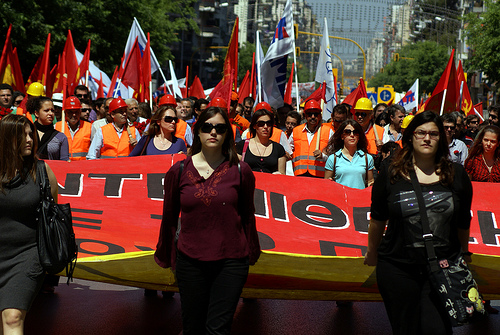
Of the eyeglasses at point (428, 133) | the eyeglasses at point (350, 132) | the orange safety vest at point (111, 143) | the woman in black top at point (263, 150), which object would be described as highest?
the eyeglasses at point (428, 133)

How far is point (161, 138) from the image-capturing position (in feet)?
23.8

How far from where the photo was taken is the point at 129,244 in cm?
549

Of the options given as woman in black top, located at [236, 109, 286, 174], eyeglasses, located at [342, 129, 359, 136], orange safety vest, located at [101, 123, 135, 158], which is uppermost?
eyeglasses, located at [342, 129, 359, 136]

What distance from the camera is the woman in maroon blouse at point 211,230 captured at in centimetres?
414

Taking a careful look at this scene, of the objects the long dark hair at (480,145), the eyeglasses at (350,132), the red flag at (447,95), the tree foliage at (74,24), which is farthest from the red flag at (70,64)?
the tree foliage at (74,24)

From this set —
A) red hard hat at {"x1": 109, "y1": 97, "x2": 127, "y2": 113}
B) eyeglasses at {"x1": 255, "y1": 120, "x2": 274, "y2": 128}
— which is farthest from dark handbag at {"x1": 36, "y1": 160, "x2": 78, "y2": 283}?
red hard hat at {"x1": 109, "y1": 97, "x2": 127, "y2": 113}

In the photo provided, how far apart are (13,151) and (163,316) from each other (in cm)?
254

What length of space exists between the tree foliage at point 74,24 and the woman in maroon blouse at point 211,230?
63.2ft

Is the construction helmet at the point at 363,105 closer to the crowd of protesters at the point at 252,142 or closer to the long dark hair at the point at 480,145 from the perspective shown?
the crowd of protesters at the point at 252,142

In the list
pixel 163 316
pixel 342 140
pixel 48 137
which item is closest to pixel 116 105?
pixel 48 137

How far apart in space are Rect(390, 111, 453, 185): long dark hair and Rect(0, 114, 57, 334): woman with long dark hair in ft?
6.78

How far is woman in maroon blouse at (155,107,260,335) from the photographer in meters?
4.14

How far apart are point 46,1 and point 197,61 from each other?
256 feet

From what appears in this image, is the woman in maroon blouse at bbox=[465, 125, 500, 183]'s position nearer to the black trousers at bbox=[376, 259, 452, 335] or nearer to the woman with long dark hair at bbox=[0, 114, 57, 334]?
the black trousers at bbox=[376, 259, 452, 335]
